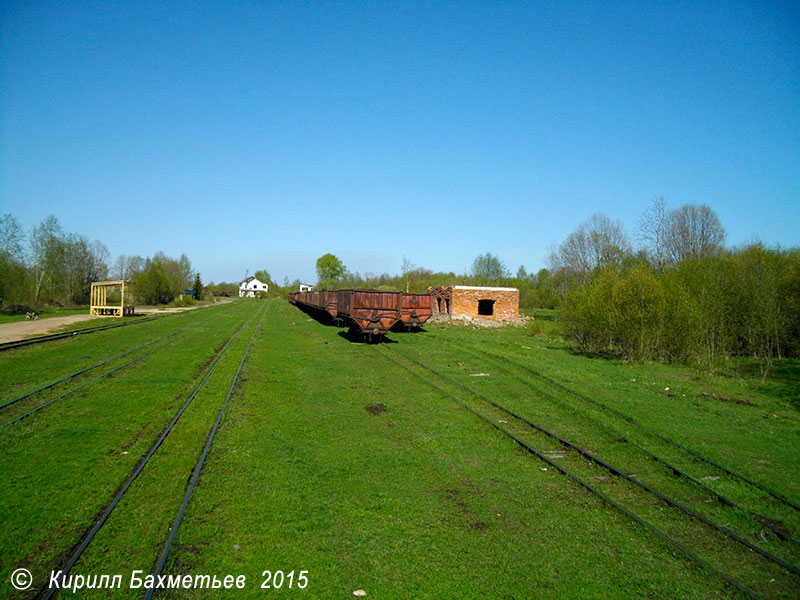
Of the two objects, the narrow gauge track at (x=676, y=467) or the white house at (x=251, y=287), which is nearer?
the narrow gauge track at (x=676, y=467)

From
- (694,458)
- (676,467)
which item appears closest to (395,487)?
(676,467)

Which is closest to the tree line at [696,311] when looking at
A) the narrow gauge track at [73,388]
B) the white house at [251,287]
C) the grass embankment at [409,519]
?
the grass embankment at [409,519]

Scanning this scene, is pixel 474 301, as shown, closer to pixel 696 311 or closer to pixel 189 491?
pixel 696 311

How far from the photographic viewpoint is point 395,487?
618 centimetres

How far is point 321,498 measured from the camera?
18.9 ft

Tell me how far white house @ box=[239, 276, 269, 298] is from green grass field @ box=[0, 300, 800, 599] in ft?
464

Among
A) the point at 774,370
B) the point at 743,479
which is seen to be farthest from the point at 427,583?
the point at 774,370

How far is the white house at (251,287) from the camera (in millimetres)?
148663

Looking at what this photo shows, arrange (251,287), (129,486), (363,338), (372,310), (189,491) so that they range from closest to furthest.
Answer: (189,491) → (129,486) → (372,310) → (363,338) → (251,287)

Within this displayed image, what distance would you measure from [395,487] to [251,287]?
508 feet

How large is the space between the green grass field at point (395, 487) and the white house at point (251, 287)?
141 meters

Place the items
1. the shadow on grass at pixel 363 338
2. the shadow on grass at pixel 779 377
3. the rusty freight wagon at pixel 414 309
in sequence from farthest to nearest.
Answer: the rusty freight wagon at pixel 414 309 < the shadow on grass at pixel 363 338 < the shadow on grass at pixel 779 377

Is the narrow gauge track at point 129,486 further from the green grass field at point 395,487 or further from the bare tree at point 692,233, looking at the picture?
the bare tree at point 692,233

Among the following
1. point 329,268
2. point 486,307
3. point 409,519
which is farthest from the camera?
point 329,268
